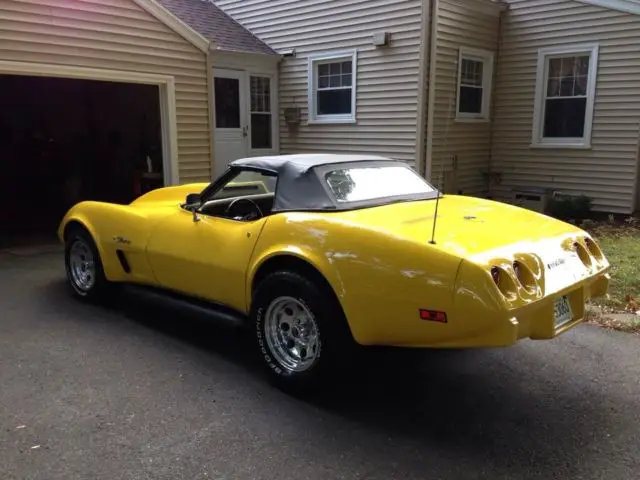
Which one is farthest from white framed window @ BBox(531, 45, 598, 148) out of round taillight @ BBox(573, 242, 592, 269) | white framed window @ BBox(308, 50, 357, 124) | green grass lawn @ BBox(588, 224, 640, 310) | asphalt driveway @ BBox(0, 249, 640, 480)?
round taillight @ BBox(573, 242, 592, 269)

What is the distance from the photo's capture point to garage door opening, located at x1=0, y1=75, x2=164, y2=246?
1274 centimetres

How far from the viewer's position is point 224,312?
13.8 feet

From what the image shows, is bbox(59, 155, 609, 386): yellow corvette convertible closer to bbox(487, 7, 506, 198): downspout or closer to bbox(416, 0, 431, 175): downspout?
bbox(416, 0, 431, 175): downspout

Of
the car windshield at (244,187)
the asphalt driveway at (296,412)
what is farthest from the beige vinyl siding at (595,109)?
A: the car windshield at (244,187)

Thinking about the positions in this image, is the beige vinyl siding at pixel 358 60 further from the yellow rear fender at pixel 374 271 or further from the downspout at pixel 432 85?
the yellow rear fender at pixel 374 271

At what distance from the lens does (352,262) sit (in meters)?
3.29

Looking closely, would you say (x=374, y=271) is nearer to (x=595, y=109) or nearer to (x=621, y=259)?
(x=621, y=259)

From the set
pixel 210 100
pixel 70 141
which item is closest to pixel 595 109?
pixel 210 100

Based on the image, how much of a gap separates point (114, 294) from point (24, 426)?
2.27 metres

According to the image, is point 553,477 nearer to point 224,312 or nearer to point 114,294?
point 224,312

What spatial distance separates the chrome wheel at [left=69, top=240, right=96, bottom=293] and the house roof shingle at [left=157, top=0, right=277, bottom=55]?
744 centimetres

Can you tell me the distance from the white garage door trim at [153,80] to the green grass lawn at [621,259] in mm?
6558

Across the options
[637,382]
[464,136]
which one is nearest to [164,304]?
[637,382]

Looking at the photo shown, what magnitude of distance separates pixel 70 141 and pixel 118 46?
5876 mm
